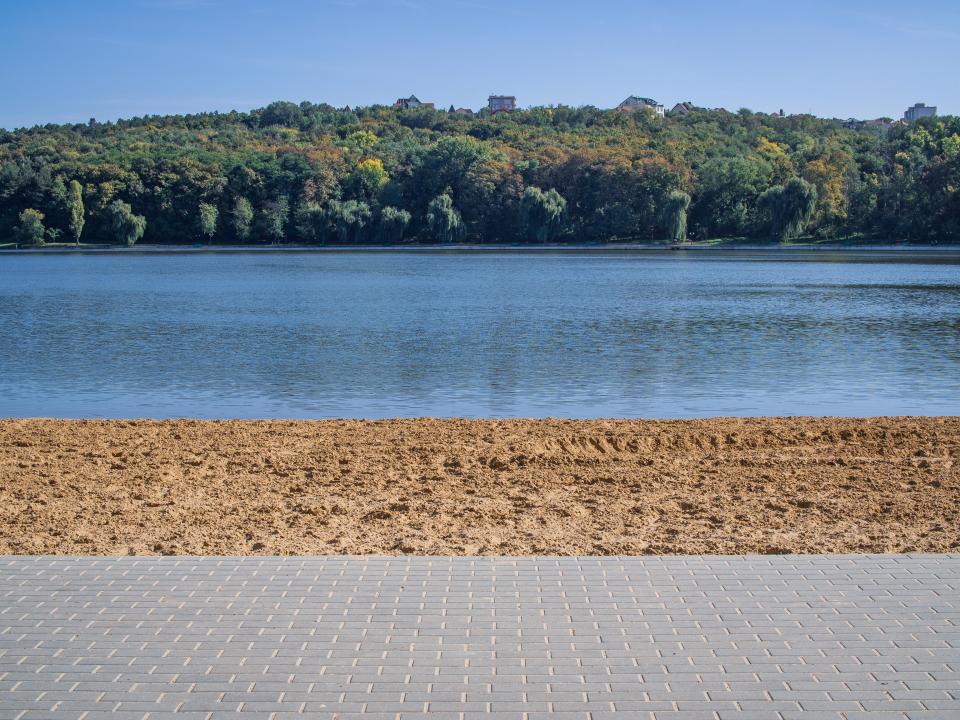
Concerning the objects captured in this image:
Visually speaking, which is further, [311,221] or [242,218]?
[242,218]

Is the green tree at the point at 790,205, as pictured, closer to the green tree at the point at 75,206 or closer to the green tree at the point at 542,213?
the green tree at the point at 542,213

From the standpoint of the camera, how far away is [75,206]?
101 meters

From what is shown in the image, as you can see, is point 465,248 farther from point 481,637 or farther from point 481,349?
point 481,637

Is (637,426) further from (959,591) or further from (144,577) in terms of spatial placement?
(144,577)

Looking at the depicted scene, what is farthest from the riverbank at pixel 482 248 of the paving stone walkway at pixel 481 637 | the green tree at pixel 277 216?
the paving stone walkway at pixel 481 637

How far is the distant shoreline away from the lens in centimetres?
9162

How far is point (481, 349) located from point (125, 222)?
88859 mm

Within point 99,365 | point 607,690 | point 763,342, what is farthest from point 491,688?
point 763,342

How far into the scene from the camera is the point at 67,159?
366ft

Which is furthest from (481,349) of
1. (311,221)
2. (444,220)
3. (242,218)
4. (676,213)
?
(242,218)

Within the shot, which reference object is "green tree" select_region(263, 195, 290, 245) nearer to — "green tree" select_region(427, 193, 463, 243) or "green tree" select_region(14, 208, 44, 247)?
"green tree" select_region(427, 193, 463, 243)

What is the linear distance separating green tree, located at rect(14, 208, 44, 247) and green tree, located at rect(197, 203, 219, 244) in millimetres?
15922

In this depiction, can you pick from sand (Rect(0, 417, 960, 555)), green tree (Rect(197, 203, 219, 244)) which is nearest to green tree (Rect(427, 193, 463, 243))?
green tree (Rect(197, 203, 219, 244))

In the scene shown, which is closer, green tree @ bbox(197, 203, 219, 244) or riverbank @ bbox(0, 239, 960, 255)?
riverbank @ bbox(0, 239, 960, 255)
